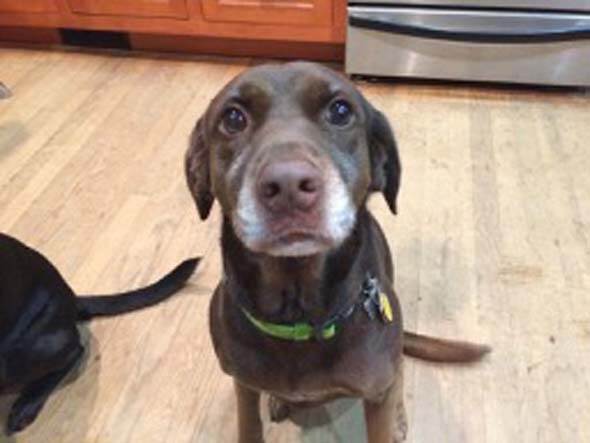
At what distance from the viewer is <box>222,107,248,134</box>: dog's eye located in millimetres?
1041

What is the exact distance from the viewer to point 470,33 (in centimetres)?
238

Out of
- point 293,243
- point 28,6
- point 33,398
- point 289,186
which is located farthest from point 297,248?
point 28,6

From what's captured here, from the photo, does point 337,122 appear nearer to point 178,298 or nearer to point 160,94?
point 178,298

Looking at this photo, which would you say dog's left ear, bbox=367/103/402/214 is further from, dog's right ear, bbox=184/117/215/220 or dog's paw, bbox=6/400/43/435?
dog's paw, bbox=6/400/43/435

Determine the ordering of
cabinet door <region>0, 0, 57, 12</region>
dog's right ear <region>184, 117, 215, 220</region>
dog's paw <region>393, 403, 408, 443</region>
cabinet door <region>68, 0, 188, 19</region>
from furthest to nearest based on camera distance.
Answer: cabinet door <region>0, 0, 57, 12</region>
cabinet door <region>68, 0, 188, 19</region>
dog's paw <region>393, 403, 408, 443</region>
dog's right ear <region>184, 117, 215, 220</region>

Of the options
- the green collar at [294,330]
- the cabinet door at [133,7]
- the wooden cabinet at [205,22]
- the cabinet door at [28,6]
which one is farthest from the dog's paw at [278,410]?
the cabinet door at [28,6]

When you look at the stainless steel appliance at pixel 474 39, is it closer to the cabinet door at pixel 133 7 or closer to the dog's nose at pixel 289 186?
the cabinet door at pixel 133 7

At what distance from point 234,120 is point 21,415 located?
903 millimetres

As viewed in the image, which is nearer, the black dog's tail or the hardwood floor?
the hardwood floor

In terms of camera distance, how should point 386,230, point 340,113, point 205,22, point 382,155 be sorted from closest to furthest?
1. point 340,113
2. point 382,155
3. point 386,230
4. point 205,22

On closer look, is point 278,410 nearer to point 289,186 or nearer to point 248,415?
point 248,415

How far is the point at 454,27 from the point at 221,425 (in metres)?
1.63

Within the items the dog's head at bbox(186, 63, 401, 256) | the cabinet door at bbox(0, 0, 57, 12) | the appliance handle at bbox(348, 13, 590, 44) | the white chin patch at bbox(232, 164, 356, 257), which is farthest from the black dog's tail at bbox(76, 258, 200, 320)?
the cabinet door at bbox(0, 0, 57, 12)

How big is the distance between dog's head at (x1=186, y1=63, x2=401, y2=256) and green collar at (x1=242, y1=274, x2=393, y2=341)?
17 centimetres
